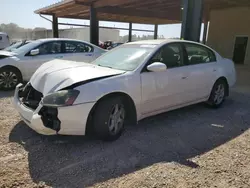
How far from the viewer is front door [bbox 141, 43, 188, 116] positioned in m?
3.76

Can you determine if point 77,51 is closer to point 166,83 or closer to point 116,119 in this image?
point 166,83

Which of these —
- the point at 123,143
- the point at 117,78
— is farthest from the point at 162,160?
the point at 117,78

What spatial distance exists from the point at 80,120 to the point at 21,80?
4.39 metres

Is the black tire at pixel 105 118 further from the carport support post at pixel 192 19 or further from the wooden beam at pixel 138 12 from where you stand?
the wooden beam at pixel 138 12

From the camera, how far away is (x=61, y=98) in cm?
297

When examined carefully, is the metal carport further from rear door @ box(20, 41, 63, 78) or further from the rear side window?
rear door @ box(20, 41, 63, 78)

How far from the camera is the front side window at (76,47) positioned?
24.8ft

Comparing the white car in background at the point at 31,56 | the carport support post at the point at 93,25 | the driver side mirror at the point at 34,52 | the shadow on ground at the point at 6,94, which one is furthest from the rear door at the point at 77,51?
the carport support post at the point at 93,25

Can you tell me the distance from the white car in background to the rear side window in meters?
4.02

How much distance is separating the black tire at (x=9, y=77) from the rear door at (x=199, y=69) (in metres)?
4.64

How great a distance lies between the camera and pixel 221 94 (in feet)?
17.5

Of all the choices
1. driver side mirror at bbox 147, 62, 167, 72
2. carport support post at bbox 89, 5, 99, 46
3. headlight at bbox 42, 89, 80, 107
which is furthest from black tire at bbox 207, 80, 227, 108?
carport support post at bbox 89, 5, 99, 46

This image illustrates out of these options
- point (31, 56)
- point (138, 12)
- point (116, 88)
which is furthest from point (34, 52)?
point (138, 12)

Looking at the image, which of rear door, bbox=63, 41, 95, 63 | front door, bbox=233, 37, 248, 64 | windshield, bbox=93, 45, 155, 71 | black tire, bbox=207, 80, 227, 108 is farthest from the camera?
front door, bbox=233, 37, 248, 64
